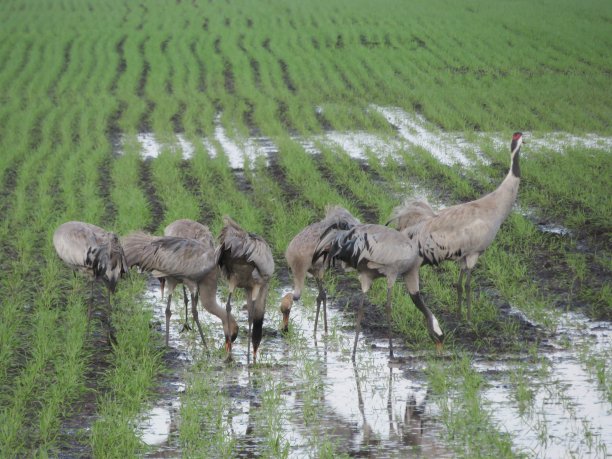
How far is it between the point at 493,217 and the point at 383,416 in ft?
9.98

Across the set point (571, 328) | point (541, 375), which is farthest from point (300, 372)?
point (571, 328)

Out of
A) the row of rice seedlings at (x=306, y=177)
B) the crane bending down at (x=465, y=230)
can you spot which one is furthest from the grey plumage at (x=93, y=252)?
the row of rice seedlings at (x=306, y=177)

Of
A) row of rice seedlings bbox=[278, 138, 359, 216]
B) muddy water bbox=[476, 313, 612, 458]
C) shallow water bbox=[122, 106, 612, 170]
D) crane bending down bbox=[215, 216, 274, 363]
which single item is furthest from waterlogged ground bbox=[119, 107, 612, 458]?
shallow water bbox=[122, 106, 612, 170]

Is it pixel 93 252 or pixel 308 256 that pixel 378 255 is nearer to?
pixel 308 256

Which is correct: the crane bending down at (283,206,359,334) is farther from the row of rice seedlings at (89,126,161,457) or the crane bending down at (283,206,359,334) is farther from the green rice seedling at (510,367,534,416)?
the green rice seedling at (510,367,534,416)

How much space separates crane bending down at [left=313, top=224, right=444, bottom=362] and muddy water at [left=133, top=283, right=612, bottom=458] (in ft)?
1.58

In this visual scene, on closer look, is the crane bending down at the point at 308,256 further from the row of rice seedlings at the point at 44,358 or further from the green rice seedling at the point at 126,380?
the row of rice seedlings at the point at 44,358

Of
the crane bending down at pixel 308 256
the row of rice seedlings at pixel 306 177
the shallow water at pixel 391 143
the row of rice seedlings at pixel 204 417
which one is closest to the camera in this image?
the row of rice seedlings at pixel 204 417

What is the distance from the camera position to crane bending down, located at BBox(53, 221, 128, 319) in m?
8.48

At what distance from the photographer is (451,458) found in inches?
231

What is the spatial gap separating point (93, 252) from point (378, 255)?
238 cm

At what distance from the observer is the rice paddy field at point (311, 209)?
6570mm

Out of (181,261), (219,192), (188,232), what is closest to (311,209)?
(219,192)

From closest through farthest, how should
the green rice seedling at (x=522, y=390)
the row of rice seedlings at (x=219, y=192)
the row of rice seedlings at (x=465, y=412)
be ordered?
the row of rice seedlings at (x=465, y=412) → the green rice seedling at (x=522, y=390) → the row of rice seedlings at (x=219, y=192)
